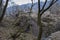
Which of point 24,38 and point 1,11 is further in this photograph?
point 1,11

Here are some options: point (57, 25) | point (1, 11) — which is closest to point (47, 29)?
point (57, 25)

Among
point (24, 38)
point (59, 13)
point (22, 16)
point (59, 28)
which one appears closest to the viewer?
point (24, 38)

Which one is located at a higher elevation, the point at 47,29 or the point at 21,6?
the point at 21,6

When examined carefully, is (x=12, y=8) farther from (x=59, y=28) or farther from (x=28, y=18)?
(x=59, y=28)

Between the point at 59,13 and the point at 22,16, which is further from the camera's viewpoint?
the point at 59,13

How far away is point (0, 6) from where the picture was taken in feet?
46.2

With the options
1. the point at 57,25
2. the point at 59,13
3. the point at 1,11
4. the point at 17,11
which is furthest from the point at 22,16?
the point at 59,13

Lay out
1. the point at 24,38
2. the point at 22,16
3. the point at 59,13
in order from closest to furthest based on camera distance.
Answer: the point at 24,38, the point at 22,16, the point at 59,13

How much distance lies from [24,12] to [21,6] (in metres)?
0.46

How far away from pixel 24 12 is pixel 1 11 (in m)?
1.58

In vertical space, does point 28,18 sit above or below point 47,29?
above

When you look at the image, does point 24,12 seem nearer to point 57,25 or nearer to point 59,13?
point 57,25

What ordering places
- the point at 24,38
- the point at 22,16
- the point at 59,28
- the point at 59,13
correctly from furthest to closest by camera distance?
the point at 59,13, the point at 22,16, the point at 59,28, the point at 24,38

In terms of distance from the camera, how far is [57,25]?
42.2 feet
